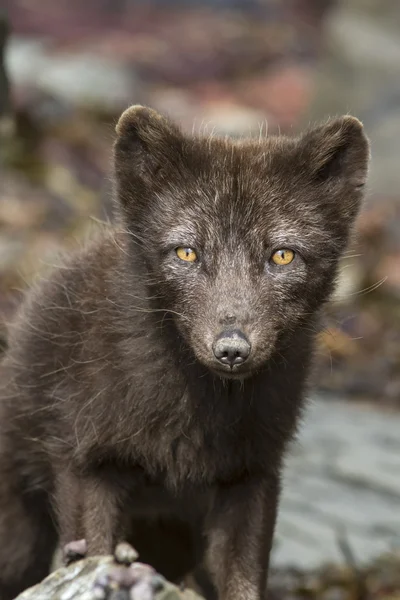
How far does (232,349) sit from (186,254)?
536 millimetres

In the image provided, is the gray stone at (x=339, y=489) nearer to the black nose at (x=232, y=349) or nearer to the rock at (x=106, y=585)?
the black nose at (x=232, y=349)

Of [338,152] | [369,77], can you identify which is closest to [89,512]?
[338,152]

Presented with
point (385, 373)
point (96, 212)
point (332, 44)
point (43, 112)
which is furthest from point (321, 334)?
point (332, 44)

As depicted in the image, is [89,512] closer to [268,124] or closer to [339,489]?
[339,489]

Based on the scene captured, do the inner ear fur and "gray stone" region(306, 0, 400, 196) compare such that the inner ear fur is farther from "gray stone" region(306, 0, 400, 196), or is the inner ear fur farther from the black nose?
"gray stone" region(306, 0, 400, 196)

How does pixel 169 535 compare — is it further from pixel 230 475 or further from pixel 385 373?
pixel 385 373

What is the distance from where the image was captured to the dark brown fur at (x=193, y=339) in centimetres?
454

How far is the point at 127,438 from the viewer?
191 inches

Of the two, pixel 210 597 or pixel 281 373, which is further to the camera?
pixel 210 597

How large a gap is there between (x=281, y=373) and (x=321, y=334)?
38cm

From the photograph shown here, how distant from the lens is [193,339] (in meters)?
4.50

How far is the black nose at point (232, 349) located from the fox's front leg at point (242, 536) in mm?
967

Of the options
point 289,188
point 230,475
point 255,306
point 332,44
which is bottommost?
point 230,475

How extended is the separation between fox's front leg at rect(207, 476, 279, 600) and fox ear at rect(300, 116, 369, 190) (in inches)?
52.3
